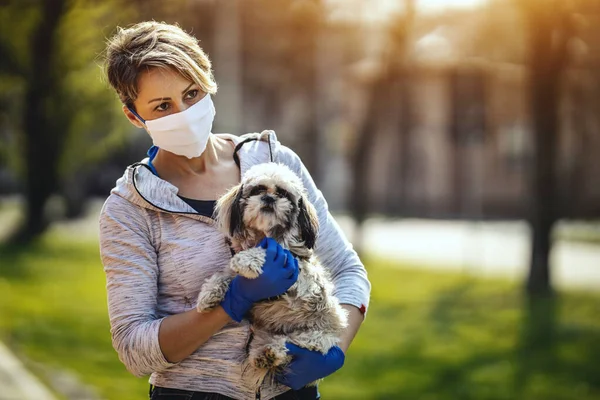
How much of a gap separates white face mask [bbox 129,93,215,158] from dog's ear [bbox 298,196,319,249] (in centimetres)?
45

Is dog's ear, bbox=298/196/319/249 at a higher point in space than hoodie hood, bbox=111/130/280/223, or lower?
lower

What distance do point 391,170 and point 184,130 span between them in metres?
35.1

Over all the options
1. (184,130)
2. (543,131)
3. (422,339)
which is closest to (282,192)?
(184,130)

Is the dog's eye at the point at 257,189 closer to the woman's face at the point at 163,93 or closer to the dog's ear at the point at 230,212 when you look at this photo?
the dog's ear at the point at 230,212

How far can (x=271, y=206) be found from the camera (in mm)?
3168

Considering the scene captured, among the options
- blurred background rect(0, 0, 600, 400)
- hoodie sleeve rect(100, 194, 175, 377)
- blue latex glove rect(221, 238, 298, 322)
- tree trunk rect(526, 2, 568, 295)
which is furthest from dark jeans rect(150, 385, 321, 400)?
tree trunk rect(526, 2, 568, 295)

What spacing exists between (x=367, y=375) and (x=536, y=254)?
536 cm

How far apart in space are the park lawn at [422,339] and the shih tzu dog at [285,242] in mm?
5313

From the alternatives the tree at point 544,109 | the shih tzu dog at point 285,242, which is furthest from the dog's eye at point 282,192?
the tree at point 544,109

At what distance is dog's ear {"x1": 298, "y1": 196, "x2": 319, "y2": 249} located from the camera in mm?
3143

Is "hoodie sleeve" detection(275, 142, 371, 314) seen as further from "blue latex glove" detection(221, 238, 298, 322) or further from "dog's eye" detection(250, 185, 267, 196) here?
"blue latex glove" detection(221, 238, 298, 322)

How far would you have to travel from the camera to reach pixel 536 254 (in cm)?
1349

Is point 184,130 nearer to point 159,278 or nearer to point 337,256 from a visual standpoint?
point 159,278

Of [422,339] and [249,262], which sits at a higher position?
[249,262]
